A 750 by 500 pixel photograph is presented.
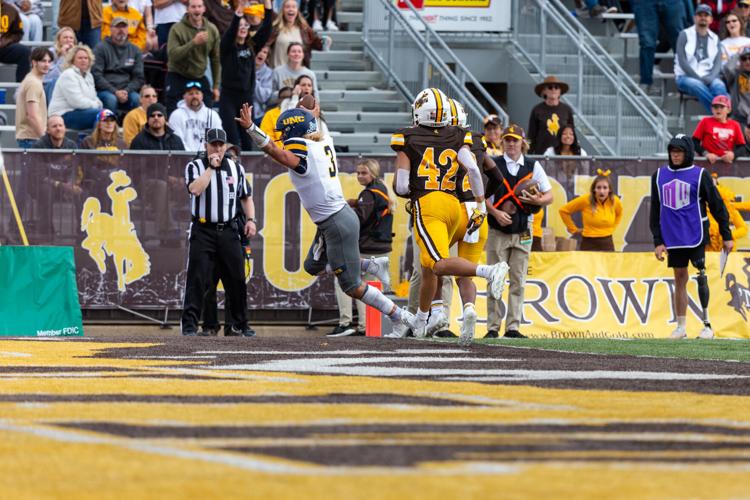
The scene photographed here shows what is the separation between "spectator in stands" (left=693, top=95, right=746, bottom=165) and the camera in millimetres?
17406

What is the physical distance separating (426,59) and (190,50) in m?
3.27

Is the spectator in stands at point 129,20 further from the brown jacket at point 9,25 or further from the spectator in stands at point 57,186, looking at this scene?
the spectator in stands at point 57,186

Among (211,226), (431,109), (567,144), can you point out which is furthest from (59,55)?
(431,109)

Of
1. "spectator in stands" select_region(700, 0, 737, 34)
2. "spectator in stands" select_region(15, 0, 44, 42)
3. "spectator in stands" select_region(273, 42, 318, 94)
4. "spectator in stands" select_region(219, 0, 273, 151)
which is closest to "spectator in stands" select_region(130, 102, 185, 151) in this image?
"spectator in stands" select_region(219, 0, 273, 151)

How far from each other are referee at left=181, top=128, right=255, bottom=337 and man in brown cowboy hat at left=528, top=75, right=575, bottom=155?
4.77 meters

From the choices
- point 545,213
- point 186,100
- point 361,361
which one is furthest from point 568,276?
point 361,361

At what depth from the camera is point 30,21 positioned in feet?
63.6

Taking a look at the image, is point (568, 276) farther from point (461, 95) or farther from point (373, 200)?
point (461, 95)

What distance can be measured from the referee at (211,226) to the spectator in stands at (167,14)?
5.40 metres

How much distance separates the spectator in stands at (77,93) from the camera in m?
16.9

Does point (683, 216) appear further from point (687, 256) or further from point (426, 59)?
point (426, 59)

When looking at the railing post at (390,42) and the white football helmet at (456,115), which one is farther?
the railing post at (390,42)

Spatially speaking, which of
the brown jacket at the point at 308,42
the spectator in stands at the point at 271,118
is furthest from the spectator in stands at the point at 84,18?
the spectator in stands at the point at 271,118

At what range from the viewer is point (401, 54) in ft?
65.7
